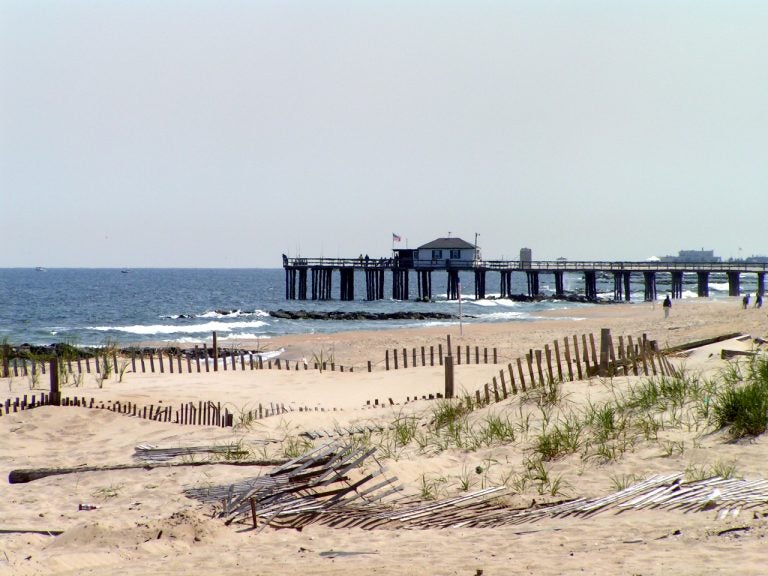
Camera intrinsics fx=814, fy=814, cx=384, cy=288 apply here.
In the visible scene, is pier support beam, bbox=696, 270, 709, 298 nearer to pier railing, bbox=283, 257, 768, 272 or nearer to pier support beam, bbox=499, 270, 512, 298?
pier railing, bbox=283, 257, 768, 272

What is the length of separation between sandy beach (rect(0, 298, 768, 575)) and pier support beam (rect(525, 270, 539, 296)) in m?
53.1

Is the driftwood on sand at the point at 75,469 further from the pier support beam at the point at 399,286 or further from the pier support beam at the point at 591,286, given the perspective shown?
the pier support beam at the point at 591,286

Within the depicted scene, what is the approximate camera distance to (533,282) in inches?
2734

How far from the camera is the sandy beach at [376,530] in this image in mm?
5465

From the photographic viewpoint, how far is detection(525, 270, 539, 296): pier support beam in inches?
2680

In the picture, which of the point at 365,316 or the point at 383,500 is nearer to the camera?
the point at 383,500

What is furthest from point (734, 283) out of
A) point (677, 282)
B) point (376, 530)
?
point (376, 530)

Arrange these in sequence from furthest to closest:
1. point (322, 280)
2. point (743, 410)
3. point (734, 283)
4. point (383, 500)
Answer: point (322, 280)
point (734, 283)
point (743, 410)
point (383, 500)

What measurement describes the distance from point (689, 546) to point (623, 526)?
729 millimetres

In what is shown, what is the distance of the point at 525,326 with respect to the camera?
41.9 m

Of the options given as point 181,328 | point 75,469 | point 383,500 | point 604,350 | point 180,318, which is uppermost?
Answer: point 604,350

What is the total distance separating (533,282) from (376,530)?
64.1 m

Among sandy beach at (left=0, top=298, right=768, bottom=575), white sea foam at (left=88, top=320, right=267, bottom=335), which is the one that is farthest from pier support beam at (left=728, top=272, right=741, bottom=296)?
sandy beach at (left=0, top=298, right=768, bottom=575)

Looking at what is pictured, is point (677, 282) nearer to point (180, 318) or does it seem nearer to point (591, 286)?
point (591, 286)
